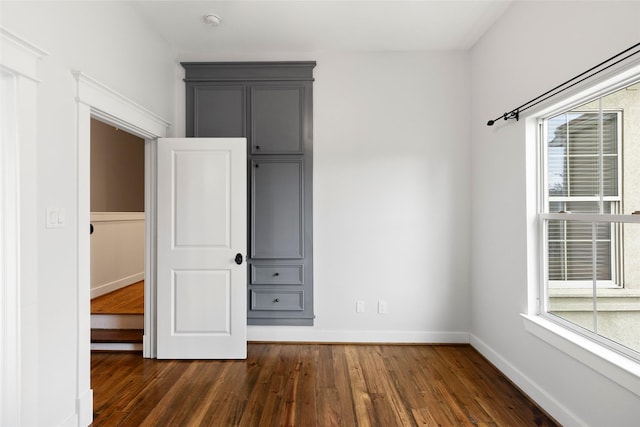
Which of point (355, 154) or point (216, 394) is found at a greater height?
point (355, 154)

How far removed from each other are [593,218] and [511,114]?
3.10 feet

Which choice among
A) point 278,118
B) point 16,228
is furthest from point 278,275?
point 16,228

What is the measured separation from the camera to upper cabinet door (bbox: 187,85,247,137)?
3.15 metres

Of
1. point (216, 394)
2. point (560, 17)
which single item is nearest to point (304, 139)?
point (560, 17)

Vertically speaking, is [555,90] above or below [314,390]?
above

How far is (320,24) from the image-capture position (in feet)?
8.82

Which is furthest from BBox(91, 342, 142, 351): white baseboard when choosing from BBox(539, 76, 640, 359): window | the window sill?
BBox(539, 76, 640, 359): window

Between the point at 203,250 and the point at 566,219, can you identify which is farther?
the point at 203,250

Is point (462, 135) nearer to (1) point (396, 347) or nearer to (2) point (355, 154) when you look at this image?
(2) point (355, 154)

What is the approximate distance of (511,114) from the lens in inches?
92.7

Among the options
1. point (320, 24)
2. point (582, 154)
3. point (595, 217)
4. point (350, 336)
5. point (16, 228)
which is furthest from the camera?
point (350, 336)

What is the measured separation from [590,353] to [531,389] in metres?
0.68

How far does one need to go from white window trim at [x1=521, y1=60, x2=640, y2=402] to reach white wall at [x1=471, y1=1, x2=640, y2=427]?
0.03 meters

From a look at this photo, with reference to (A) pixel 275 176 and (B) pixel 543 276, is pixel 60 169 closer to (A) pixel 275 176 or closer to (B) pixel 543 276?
(A) pixel 275 176
